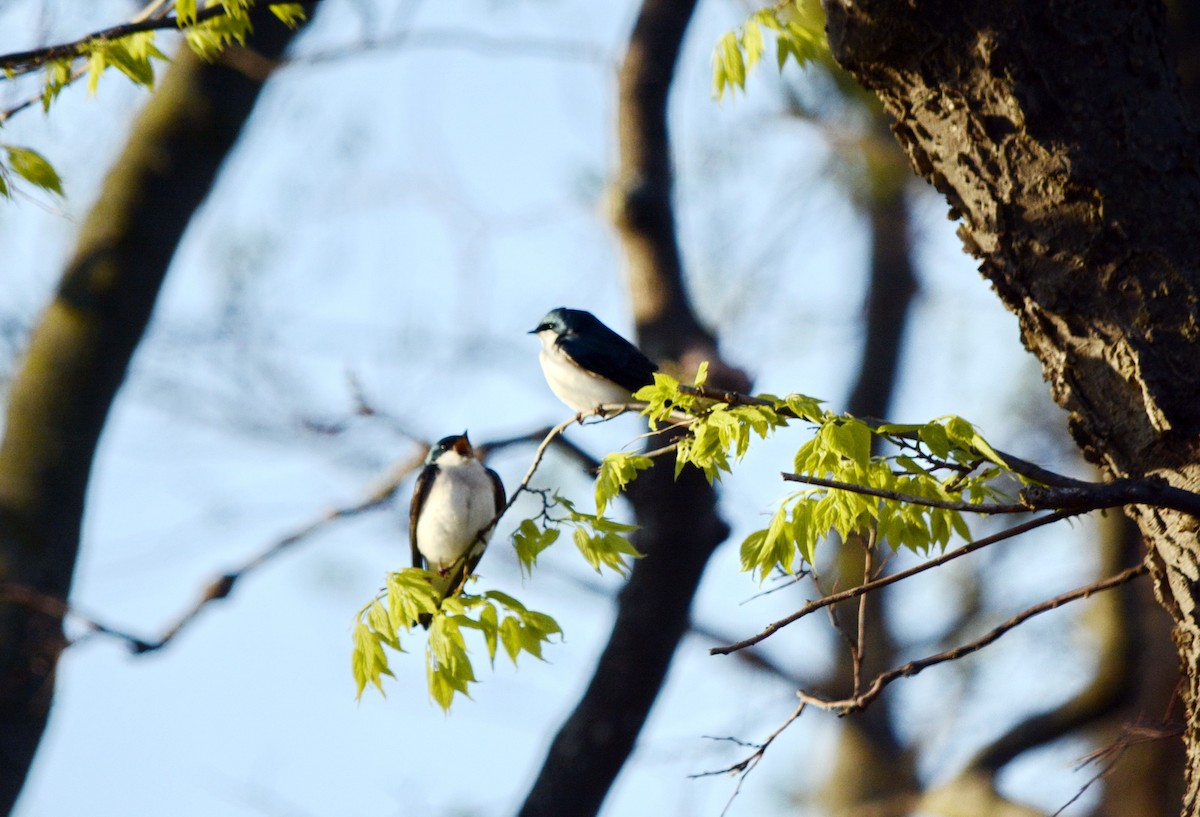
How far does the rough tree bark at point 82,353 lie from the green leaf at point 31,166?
2066 mm

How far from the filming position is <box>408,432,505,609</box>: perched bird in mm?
4953

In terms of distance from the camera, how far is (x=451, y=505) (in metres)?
4.94

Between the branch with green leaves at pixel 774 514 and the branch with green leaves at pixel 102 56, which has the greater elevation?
the branch with green leaves at pixel 102 56

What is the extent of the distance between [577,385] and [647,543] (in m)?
0.93

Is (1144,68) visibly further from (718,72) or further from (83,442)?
(83,442)

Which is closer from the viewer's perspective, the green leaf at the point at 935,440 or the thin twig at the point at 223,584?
the green leaf at the point at 935,440

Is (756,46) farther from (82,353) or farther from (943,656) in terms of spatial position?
(82,353)

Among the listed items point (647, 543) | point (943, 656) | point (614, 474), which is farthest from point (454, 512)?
point (943, 656)

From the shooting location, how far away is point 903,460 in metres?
2.59

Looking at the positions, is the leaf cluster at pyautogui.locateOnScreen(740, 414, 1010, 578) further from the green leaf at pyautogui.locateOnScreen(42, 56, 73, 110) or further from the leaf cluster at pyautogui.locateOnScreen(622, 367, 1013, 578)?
the green leaf at pyautogui.locateOnScreen(42, 56, 73, 110)

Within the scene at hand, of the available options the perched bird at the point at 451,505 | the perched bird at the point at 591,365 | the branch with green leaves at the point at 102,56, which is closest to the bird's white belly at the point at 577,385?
the perched bird at the point at 591,365

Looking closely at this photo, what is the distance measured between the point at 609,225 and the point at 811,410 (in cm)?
376

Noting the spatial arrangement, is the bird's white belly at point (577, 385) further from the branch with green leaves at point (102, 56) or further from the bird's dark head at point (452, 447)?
the branch with green leaves at point (102, 56)

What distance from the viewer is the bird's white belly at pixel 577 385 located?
553 cm
